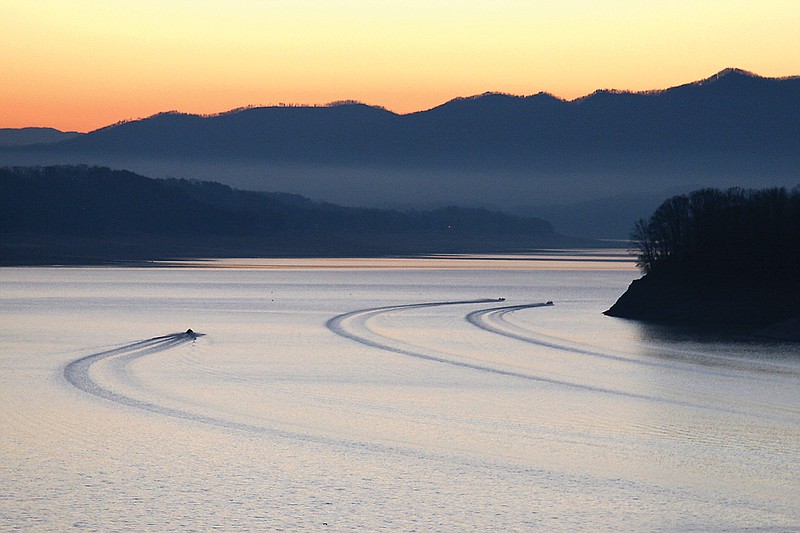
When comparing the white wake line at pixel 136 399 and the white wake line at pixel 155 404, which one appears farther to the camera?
the white wake line at pixel 136 399

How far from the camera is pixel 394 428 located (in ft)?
88.2

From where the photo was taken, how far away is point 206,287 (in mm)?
104812

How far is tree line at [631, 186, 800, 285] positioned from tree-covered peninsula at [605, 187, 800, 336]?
6 centimetres

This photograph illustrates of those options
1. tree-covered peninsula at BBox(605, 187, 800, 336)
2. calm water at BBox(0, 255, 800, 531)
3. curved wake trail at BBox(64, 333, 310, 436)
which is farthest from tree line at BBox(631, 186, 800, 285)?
curved wake trail at BBox(64, 333, 310, 436)

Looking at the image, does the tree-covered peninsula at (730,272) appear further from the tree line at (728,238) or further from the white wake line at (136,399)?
the white wake line at (136,399)

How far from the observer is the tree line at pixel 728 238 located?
65.7m

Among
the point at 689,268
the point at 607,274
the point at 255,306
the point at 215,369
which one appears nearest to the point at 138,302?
the point at 255,306

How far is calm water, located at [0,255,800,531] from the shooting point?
63.8 ft

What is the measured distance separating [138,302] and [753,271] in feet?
134

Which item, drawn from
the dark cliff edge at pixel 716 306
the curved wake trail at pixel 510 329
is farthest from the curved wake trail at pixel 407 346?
the dark cliff edge at pixel 716 306

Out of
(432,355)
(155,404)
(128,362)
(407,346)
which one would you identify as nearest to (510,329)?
(407,346)

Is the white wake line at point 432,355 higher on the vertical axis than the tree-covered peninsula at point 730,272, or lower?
lower

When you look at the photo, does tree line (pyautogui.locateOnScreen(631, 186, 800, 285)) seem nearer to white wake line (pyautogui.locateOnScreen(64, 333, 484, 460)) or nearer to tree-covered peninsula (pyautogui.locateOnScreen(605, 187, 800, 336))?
tree-covered peninsula (pyautogui.locateOnScreen(605, 187, 800, 336))

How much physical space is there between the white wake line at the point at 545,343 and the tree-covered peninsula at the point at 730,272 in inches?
307
